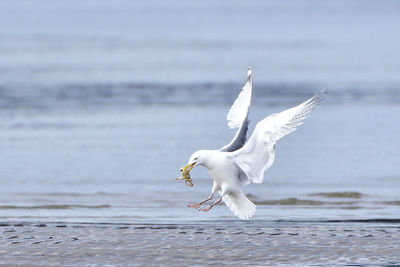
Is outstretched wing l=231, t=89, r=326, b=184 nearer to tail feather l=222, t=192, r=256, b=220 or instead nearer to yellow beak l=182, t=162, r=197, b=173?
tail feather l=222, t=192, r=256, b=220

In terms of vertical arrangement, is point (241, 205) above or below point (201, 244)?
above

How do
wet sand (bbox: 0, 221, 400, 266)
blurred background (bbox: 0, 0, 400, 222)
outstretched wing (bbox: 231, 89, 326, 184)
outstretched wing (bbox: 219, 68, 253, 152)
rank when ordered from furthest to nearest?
blurred background (bbox: 0, 0, 400, 222) < outstretched wing (bbox: 219, 68, 253, 152) < outstretched wing (bbox: 231, 89, 326, 184) < wet sand (bbox: 0, 221, 400, 266)

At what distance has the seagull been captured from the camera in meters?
12.3

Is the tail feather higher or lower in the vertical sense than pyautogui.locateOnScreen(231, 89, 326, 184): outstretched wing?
lower

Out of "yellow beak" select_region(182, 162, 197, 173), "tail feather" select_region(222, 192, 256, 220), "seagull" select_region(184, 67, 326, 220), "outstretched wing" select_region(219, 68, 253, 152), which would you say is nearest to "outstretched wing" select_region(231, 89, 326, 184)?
"seagull" select_region(184, 67, 326, 220)

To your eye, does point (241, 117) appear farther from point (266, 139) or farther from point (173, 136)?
point (173, 136)

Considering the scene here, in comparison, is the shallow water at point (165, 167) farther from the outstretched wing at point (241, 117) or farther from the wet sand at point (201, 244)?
the outstretched wing at point (241, 117)

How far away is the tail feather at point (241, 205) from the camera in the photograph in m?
13.2

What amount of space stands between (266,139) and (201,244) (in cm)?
160

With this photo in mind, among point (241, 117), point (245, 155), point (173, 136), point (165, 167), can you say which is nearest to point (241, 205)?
point (245, 155)

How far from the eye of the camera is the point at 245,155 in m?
12.8

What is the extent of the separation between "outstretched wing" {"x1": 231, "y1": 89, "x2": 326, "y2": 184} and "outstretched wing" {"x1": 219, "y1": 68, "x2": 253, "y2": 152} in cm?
40

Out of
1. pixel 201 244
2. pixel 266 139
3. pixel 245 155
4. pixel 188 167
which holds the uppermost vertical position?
pixel 266 139

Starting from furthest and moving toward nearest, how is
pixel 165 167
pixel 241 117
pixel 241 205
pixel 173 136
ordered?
pixel 173 136, pixel 165 167, pixel 241 117, pixel 241 205
